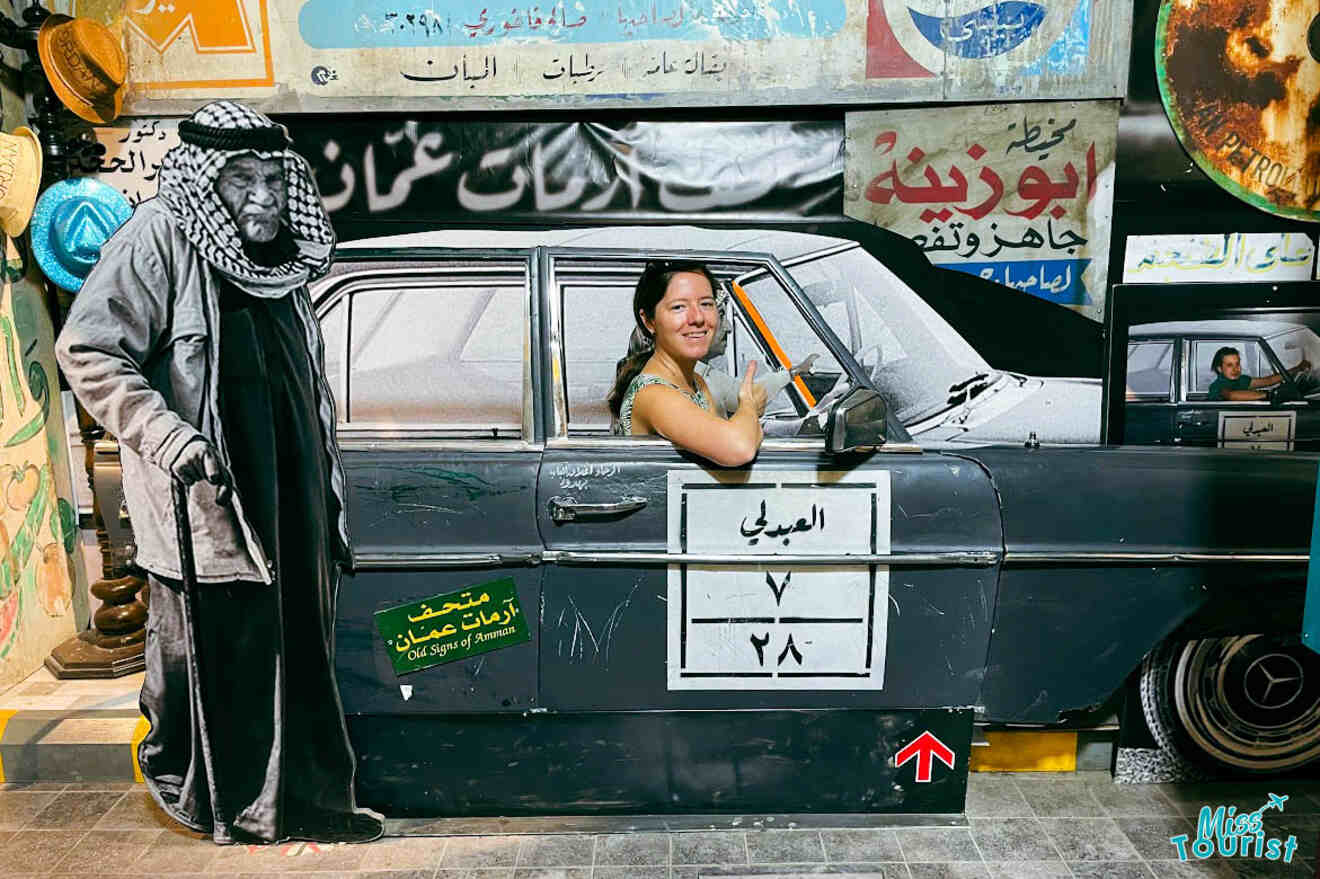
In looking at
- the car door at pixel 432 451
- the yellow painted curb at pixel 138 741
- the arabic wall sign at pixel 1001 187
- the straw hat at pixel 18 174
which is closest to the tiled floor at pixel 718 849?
the yellow painted curb at pixel 138 741

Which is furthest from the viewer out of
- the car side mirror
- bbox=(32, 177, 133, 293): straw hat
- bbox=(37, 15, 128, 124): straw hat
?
bbox=(32, 177, 133, 293): straw hat

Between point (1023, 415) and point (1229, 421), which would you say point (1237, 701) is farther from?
point (1023, 415)

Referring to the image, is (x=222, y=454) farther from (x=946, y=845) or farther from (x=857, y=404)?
(x=946, y=845)

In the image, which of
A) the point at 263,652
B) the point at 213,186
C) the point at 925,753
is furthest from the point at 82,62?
the point at 925,753

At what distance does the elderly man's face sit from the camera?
7.76 feet

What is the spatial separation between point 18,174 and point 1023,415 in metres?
3.32

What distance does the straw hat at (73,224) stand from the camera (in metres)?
2.63

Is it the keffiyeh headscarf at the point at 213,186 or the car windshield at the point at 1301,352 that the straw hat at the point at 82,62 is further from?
the car windshield at the point at 1301,352

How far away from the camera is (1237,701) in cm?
273

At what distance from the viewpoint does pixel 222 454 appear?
2.38 meters

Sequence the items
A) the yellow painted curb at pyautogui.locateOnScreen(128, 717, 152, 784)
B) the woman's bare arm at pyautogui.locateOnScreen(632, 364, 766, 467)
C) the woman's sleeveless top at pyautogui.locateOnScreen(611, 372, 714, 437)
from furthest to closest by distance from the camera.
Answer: the yellow painted curb at pyautogui.locateOnScreen(128, 717, 152, 784)
the woman's sleeveless top at pyautogui.locateOnScreen(611, 372, 714, 437)
the woman's bare arm at pyautogui.locateOnScreen(632, 364, 766, 467)

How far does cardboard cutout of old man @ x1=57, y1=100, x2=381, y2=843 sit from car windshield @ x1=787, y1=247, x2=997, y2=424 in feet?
5.18

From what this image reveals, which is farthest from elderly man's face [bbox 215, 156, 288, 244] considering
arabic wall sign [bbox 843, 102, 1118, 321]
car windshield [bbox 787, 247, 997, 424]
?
arabic wall sign [bbox 843, 102, 1118, 321]

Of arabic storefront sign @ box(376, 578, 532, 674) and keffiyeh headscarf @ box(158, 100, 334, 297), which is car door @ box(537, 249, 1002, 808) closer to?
arabic storefront sign @ box(376, 578, 532, 674)
